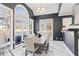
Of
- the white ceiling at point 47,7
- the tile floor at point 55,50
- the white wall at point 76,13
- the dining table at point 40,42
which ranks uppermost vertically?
the white ceiling at point 47,7

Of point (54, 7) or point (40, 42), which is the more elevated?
point (54, 7)

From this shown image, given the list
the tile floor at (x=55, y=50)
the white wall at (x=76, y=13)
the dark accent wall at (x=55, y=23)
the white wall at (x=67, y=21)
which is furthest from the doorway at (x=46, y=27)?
the white wall at (x=76, y=13)

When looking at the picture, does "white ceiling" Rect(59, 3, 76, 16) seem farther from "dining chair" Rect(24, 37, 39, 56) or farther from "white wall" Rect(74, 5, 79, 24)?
"dining chair" Rect(24, 37, 39, 56)

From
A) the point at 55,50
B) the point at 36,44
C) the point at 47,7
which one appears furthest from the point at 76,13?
the point at 36,44

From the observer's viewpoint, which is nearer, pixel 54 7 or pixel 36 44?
pixel 54 7

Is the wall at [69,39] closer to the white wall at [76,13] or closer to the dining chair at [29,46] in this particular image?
the white wall at [76,13]

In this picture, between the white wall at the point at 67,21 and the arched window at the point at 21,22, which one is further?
the arched window at the point at 21,22

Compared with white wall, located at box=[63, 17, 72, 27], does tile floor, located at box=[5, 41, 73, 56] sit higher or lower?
lower

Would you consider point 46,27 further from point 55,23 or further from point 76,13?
point 76,13

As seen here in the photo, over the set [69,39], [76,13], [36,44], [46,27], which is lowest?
[36,44]

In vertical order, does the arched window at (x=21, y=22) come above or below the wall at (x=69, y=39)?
above

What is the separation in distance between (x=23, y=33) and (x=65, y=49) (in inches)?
38.8

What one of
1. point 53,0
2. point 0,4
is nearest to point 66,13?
point 53,0

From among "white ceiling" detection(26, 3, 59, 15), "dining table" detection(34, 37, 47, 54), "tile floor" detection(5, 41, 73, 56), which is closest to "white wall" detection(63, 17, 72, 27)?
"white ceiling" detection(26, 3, 59, 15)
